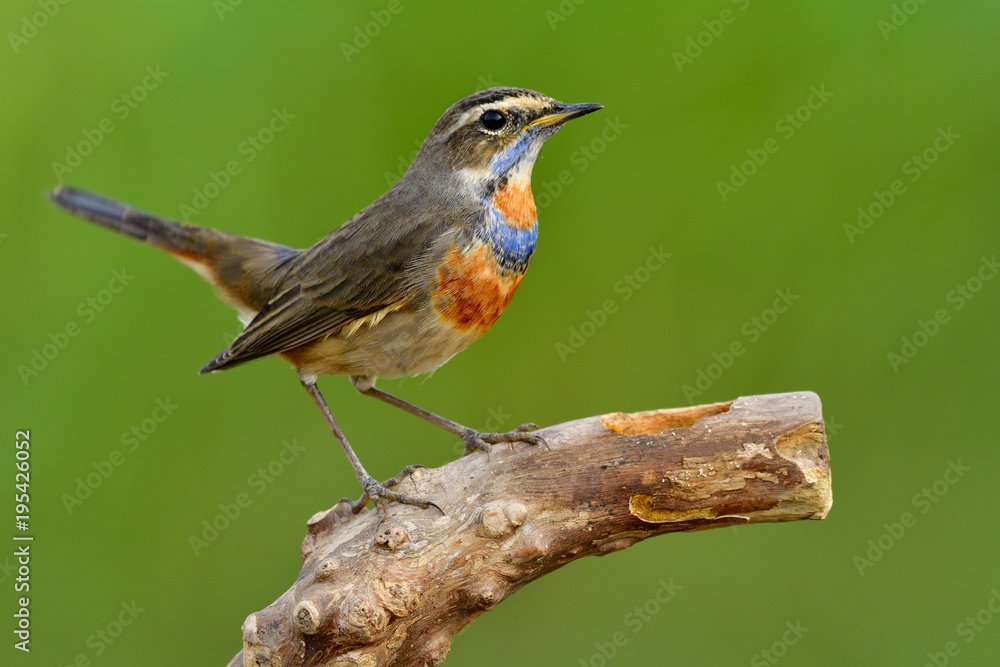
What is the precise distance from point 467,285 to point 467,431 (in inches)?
30.3

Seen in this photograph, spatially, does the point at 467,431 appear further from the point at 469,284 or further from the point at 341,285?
the point at 341,285

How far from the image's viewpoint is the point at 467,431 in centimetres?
471

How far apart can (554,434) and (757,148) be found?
3.23 meters

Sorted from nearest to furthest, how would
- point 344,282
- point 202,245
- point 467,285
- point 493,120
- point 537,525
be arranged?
point 537,525, point 467,285, point 493,120, point 344,282, point 202,245

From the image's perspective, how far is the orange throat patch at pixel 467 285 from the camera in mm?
4559

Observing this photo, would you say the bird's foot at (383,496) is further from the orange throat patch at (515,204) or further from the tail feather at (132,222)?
the tail feather at (132,222)

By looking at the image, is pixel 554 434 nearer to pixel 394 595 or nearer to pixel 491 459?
pixel 491 459

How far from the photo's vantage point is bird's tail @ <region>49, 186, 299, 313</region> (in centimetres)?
549

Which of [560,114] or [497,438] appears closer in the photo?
[497,438]

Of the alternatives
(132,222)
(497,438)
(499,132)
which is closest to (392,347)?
(497,438)

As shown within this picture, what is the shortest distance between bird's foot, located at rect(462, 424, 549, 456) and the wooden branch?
0.19 meters

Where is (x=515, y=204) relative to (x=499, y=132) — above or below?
below

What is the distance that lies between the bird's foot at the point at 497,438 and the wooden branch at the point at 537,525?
186 mm

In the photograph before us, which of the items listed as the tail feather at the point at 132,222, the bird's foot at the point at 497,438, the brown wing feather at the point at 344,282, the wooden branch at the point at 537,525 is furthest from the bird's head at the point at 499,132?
the tail feather at the point at 132,222
